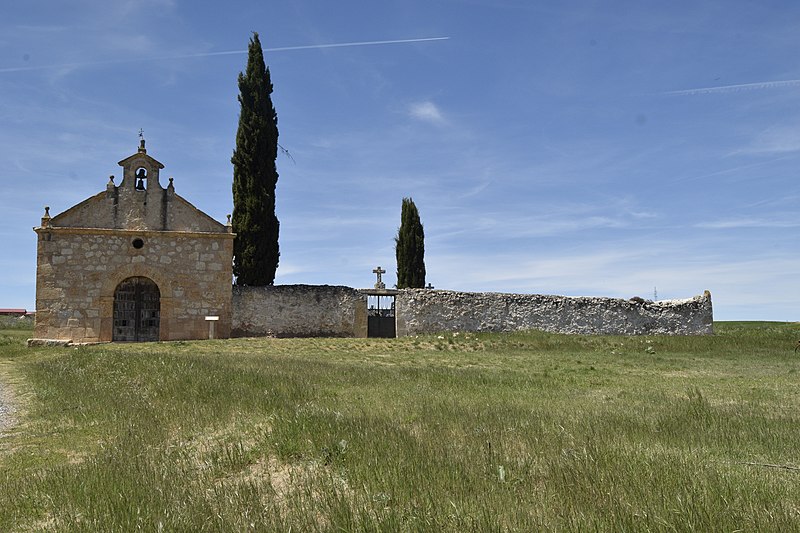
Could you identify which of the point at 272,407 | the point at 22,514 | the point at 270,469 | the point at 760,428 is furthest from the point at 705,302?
the point at 22,514

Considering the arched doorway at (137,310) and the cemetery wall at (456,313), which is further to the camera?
the cemetery wall at (456,313)

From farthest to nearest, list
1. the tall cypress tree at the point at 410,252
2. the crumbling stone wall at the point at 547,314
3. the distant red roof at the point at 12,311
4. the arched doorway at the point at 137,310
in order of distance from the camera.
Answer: the distant red roof at the point at 12,311
the tall cypress tree at the point at 410,252
the crumbling stone wall at the point at 547,314
the arched doorway at the point at 137,310

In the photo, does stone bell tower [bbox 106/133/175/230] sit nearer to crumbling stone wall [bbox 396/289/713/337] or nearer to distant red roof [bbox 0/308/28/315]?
crumbling stone wall [bbox 396/289/713/337]

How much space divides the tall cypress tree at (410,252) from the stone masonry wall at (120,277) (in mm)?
12878

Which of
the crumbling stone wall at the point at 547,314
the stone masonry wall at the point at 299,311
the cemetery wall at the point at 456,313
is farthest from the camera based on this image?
the crumbling stone wall at the point at 547,314

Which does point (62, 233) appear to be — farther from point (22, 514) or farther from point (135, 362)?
point (22, 514)

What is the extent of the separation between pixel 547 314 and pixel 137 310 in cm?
1818

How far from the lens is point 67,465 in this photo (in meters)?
7.04

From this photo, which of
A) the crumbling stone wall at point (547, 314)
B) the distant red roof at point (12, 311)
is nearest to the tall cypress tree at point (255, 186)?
the crumbling stone wall at point (547, 314)

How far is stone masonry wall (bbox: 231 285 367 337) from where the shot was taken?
2725 centimetres

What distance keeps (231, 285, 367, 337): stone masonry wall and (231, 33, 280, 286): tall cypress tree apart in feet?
4.47

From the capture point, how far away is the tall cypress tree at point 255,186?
1115 inches

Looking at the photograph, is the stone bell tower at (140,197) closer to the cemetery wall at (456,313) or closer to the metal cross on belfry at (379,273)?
the cemetery wall at (456,313)

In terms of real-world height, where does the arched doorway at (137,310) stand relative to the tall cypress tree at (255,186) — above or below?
below
